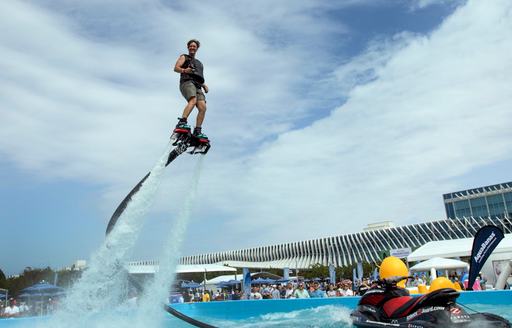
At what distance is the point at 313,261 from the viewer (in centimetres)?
11819

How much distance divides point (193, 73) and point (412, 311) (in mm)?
7007

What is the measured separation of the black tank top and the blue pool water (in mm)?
5679

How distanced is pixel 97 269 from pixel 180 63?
4.88 m

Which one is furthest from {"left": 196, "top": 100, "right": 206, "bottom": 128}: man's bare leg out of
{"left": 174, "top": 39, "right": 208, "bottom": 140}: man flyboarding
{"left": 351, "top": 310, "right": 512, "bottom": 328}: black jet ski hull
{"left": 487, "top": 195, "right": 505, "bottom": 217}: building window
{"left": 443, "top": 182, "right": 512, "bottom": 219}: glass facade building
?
{"left": 487, "top": 195, "right": 505, "bottom": 217}: building window

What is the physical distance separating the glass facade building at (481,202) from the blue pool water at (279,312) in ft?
339

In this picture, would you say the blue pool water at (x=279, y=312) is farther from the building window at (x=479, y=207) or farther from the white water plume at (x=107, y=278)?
the building window at (x=479, y=207)

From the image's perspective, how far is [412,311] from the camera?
9.74m

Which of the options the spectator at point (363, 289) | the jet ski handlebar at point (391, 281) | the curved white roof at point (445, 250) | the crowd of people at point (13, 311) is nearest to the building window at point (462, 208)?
the curved white roof at point (445, 250)

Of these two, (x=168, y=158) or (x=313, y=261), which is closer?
(x=168, y=158)

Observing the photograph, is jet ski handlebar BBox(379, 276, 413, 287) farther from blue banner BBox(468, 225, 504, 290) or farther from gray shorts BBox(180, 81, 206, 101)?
blue banner BBox(468, 225, 504, 290)

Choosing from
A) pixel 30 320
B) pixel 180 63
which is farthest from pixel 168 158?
pixel 30 320

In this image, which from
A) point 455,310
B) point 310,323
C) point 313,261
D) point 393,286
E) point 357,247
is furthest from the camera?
point 313,261

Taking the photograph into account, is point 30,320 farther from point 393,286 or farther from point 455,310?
point 455,310

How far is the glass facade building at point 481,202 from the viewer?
375 ft
